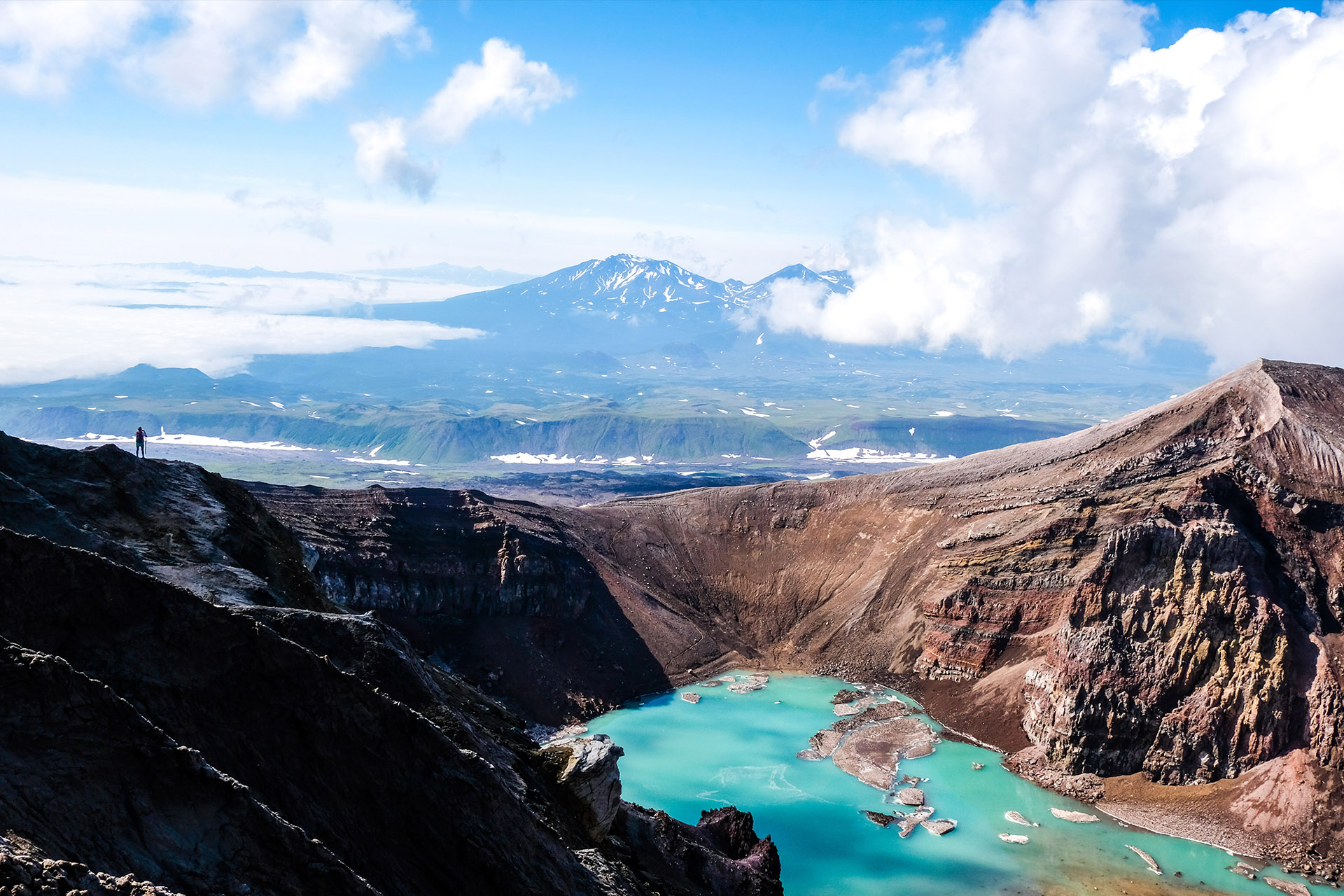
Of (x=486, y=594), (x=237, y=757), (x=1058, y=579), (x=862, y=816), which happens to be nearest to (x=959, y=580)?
(x=1058, y=579)

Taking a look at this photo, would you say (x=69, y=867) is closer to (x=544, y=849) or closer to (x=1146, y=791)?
(x=544, y=849)

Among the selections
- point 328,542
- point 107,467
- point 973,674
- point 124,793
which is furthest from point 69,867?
point 973,674

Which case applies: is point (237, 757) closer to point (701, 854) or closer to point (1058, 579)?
point (701, 854)

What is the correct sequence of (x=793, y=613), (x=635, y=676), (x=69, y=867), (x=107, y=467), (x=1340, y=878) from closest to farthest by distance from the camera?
(x=69, y=867) → (x=107, y=467) → (x=1340, y=878) → (x=635, y=676) → (x=793, y=613)

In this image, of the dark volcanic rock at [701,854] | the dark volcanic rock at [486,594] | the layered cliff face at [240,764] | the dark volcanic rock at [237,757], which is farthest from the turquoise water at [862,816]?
the dark volcanic rock at [237,757]

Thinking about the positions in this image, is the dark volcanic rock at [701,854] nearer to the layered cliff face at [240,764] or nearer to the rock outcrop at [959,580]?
the layered cliff face at [240,764]

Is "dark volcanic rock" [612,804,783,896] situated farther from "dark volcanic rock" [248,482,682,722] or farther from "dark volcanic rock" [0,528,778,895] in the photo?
"dark volcanic rock" [248,482,682,722]
